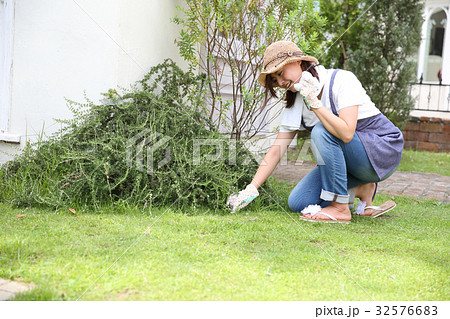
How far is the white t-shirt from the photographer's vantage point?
3.19 meters

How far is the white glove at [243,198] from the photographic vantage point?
3428mm

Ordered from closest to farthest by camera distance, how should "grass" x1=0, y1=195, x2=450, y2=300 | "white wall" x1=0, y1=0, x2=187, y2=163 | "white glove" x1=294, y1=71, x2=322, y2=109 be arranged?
"grass" x1=0, y1=195, x2=450, y2=300 → "white glove" x1=294, y1=71, x2=322, y2=109 → "white wall" x1=0, y1=0, x2=187, y2=163

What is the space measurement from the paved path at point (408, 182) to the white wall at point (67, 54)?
222 cm

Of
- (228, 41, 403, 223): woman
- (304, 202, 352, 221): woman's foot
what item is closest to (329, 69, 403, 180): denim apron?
(228, 41, 403, 223): woman

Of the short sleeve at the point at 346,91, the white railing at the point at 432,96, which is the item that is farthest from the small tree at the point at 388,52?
the short sleeve at the point at 346,91

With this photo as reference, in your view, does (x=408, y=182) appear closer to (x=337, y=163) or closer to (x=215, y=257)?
(x=337, y=163)

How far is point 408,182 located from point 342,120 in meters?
3.03

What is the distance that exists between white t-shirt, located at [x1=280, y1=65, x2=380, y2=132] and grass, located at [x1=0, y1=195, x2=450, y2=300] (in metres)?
0.70

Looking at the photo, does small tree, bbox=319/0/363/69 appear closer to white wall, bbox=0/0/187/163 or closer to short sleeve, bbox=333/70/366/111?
white wall, bbox=0/0/187/163

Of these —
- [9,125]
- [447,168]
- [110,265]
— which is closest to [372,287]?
[110,265]

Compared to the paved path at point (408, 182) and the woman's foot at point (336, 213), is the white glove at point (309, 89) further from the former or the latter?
the paved path at point (408, 182)

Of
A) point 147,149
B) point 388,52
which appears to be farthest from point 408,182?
point 147,149

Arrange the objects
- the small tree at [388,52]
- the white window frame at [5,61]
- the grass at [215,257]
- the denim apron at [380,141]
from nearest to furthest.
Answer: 1. the grass at [215,257]
2. the denim apron at [380,141]
3. the white window frame at [5,61]
4. the small tree at [388,52]

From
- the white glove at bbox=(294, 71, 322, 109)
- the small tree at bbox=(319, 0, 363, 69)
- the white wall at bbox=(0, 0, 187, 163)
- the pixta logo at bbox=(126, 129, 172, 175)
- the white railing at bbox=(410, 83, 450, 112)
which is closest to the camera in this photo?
the white glove at bbox=(294, 71, 322, 109)
